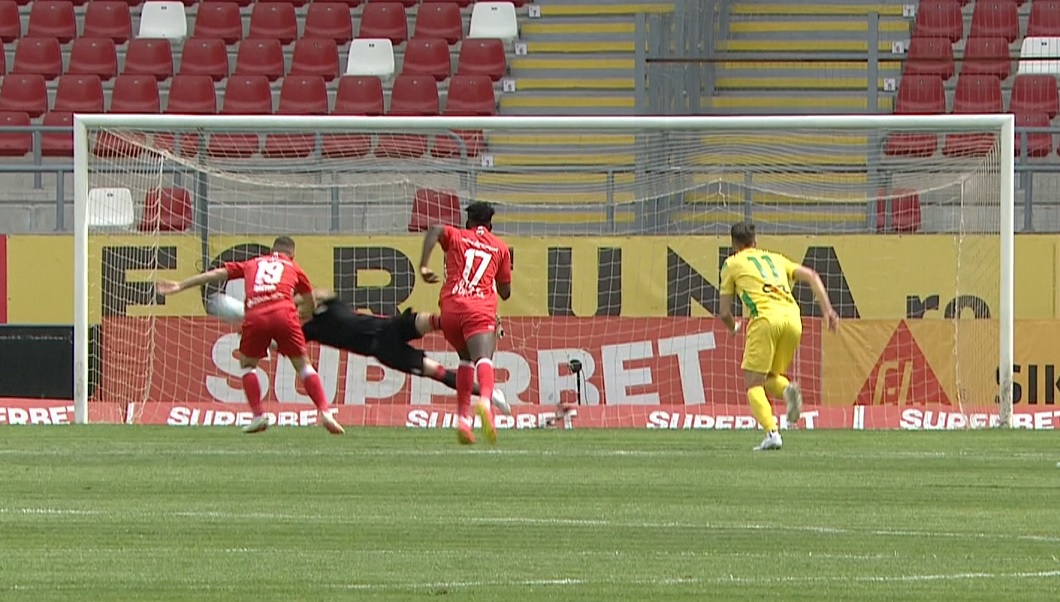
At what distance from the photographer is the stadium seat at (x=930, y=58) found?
906 inches

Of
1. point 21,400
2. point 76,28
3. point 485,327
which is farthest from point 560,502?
point 76,28

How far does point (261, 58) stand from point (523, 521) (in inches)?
677

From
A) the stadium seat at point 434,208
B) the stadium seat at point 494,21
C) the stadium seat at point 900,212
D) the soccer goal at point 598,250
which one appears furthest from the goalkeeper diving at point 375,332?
the stadium seat at point 494,21

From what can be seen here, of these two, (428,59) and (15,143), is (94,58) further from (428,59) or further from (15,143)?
(428,59)

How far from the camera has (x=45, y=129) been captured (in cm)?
2181

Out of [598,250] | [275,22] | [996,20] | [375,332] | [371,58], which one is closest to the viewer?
[375,332]

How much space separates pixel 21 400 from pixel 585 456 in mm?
7766

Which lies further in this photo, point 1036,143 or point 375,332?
point 1036,143

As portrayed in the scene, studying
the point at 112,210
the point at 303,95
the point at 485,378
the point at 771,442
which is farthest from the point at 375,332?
the point at 303,95

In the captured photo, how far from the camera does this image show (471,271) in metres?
15.4

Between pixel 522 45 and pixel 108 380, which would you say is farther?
pixel 522 45

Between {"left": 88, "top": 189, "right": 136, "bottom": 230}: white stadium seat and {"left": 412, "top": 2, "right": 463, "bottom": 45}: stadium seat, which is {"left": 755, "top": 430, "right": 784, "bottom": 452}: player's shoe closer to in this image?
{"left": 88, "top": 189, "right": 136, "bottom": 230}: white stadium seat

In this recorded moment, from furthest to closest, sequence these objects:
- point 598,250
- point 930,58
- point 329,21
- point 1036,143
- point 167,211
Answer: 1. point 329,21
2. point 1036,143
3. point 930,58
4. point 167,211
5. point 598,250

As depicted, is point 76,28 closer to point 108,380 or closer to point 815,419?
point 108,380
